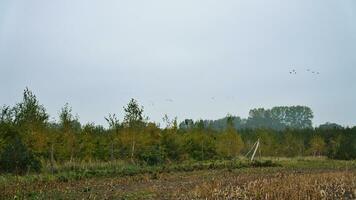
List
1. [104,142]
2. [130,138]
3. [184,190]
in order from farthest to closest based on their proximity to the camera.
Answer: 1. [104,142]
2. [130,138]
3. [184,190]

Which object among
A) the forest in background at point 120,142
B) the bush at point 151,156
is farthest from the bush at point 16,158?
the bush at point 151,156

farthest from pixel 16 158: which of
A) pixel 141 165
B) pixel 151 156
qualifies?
pixel 151 156

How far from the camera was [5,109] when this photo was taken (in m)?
35.4

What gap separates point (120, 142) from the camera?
133ft

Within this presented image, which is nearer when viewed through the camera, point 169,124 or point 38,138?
point 38,138

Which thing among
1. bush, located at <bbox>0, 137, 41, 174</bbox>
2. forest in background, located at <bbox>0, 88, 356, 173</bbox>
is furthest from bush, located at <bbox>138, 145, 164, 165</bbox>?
bush, located at <bbox>0, 137, 41, 174</bbox>

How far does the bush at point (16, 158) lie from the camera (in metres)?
29.6

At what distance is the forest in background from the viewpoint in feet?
101

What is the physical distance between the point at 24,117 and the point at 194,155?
72.2 feet

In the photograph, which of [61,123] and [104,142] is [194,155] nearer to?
[104,142]

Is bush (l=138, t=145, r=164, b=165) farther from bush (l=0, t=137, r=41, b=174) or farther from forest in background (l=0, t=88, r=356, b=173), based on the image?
bush (l=0, t=137, r=41, b=174)

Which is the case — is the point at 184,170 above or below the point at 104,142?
below

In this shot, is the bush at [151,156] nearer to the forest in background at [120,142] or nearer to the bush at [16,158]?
the forest in background at [120,142]

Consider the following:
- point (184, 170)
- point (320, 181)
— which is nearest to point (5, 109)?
point (184, 170)
